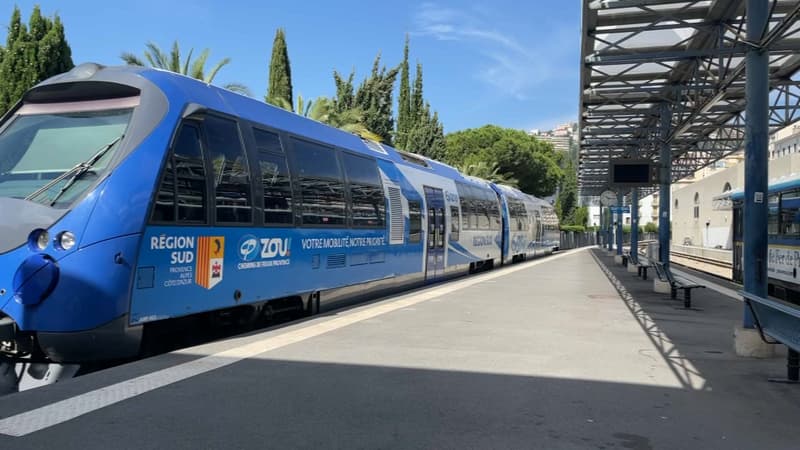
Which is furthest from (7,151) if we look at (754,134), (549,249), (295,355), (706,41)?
(549,249)

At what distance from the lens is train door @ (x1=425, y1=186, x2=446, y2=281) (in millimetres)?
16297

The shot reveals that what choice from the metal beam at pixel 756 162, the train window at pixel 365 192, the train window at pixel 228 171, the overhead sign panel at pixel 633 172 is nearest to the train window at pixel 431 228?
the train window at pixel 365 192

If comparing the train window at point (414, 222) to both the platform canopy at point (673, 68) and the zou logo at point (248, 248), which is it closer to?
the platform canopy at point (673, 68)

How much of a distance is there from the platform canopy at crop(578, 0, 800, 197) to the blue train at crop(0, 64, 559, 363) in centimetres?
644

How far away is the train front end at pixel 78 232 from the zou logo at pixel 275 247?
2.30 metres

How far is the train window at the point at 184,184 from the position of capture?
659 centimetres

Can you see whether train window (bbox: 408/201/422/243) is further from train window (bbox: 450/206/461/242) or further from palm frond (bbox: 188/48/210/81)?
palm frond (bbox: 188/48/210/81)

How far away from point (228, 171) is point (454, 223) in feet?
37.5

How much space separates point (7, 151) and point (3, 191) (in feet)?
2.06

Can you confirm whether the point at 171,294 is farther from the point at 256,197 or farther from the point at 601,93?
the point at 601,93

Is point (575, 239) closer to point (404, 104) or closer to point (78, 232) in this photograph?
point (404, 104)

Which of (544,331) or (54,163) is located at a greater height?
(54,163)

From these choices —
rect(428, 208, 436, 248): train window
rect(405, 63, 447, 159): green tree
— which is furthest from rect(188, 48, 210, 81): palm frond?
rect(405, 63, 447, 159): green tree

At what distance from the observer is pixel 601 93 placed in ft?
61.2
